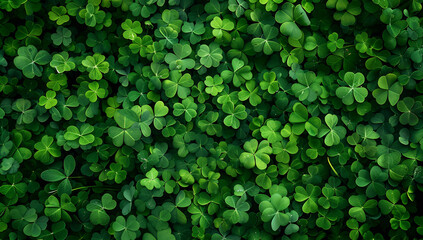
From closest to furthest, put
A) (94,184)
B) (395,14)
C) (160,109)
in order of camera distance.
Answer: (395,14) < (160,109) < (94,184)

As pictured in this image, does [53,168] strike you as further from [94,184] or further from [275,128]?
[275,128]

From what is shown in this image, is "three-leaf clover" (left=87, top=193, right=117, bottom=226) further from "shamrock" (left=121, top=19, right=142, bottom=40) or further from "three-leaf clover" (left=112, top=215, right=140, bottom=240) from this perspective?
"shamrock" (left=121, top=19, right=142, bottom=40)

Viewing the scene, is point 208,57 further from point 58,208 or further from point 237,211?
point 58,208

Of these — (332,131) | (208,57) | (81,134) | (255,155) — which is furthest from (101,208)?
(332,131)

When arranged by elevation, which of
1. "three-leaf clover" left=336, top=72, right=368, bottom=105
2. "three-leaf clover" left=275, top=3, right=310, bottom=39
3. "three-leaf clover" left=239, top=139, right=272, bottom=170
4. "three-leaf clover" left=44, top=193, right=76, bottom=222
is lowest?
"three-leaf clover" left=44, top=193, right=76, bottom=222

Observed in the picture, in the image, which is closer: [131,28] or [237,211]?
[237,211]

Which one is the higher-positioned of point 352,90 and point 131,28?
point 131,28

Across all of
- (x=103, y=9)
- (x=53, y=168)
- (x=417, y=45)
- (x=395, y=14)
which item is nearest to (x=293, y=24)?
(x=395, y=14)

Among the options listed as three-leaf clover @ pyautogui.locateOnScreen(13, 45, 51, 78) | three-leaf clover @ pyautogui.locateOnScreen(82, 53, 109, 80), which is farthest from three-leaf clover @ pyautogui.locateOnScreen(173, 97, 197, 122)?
three-leaf clover @ pyautogui.locateOnScreen(13, 45, 51, 78)

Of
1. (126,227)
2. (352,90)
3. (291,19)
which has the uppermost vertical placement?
(291,19)
